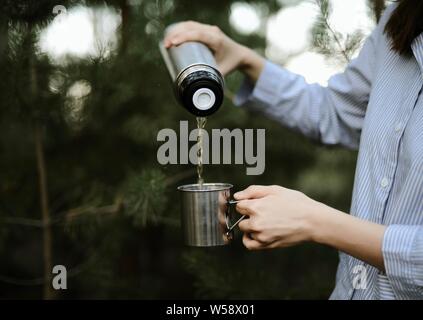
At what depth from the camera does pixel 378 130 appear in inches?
31.6

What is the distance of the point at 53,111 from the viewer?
1158 millimetres

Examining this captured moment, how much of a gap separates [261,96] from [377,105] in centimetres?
28

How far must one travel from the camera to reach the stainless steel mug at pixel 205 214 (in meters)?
0.73

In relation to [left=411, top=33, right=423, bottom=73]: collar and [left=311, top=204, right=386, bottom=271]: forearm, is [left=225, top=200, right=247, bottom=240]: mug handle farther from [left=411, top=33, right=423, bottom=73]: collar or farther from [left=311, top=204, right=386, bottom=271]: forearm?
[left=411, top=33, right=423, bottom=73]: collar

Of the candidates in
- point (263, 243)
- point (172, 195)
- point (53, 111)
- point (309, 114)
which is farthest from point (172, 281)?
point (263, 243)

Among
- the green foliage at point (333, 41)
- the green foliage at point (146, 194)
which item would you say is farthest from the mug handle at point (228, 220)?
the green foliage at point (333, 41)

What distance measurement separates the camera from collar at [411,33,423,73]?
2.61 feet

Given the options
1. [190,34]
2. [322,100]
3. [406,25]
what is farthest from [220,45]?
[406,25]

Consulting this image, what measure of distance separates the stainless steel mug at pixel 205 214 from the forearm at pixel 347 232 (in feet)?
0.42

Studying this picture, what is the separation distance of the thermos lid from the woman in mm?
133

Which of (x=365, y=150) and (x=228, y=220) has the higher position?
(x=365, y=150)

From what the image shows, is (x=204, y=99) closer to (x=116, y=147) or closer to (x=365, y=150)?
(x=365, y=150)
